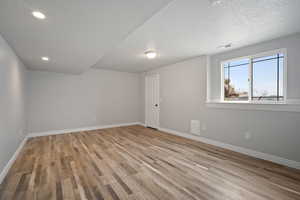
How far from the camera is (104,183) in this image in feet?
6.36

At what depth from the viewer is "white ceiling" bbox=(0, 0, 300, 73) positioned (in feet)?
4.88

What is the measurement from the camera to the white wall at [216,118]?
2.53 metres

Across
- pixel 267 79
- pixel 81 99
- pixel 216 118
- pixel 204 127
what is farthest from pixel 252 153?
pixel 81 99

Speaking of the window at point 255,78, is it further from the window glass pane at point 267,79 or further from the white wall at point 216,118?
the white wall at point 216,118

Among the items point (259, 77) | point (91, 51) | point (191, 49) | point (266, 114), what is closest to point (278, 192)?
point (266, 114)

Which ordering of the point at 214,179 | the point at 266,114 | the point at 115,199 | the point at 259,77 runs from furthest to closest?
1. the point at 259,77
2. the point at 266,114
3. the point at 214,179
4. the point at 115,199

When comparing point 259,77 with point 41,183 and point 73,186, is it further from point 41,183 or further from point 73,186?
point 41,183

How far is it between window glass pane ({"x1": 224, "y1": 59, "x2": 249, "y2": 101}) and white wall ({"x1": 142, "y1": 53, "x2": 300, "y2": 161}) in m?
0.47

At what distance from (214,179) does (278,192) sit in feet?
2.49

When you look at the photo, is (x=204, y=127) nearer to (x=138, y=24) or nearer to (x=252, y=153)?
(x=252, y=153)

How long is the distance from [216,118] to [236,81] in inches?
42.5

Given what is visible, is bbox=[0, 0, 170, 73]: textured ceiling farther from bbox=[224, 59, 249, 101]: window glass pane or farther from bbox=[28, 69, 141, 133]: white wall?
bbox=[224, 59, 249, 101]: window glass pane

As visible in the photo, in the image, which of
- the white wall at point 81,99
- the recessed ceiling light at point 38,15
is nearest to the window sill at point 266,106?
the recessed ceiling light at point 38,15

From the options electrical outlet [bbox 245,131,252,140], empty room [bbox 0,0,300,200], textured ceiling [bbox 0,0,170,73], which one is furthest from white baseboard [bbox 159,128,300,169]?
textured ceiling [bbox 0,0,170,73]
